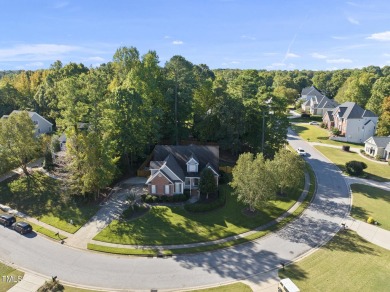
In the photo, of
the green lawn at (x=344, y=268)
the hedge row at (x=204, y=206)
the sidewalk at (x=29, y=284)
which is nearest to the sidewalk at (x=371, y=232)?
the green lawn at (x=344, y=268)

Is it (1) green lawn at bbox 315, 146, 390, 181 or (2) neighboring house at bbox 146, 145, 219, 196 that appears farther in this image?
(1) green lawn at bbox 315, 146, 390, 181

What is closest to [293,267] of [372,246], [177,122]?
[372,246]

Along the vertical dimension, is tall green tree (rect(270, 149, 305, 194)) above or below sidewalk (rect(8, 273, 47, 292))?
above

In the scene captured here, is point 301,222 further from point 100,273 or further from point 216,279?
point 100,273

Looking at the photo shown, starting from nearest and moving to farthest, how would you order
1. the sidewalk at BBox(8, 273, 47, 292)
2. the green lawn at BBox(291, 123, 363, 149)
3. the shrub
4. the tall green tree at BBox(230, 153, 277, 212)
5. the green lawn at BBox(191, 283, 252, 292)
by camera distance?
the green lawn at BBox(191, 283, 252, 292) < the sidewalk at BBox(8, 273, 47, 292) < the tall green tree at BBox(230, 153, 277, 212) < the shrub < the green lawn at BBox(291, 123, 363, 149)

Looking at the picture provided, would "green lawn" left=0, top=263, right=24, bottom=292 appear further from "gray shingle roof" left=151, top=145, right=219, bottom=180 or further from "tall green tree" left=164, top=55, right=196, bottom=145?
"tall green tree" left=164, top=55, right=196, bottom=145

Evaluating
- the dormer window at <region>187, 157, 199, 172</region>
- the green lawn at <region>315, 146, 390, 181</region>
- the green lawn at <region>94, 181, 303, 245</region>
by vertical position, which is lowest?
the green lawn at <region>94, 181, 303, 245</region>

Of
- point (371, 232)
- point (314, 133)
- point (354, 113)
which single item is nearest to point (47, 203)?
point (371, 232)

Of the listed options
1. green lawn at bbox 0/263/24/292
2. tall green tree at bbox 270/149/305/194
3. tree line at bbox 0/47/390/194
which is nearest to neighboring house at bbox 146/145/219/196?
tree line at bbox 0/47/390/194
